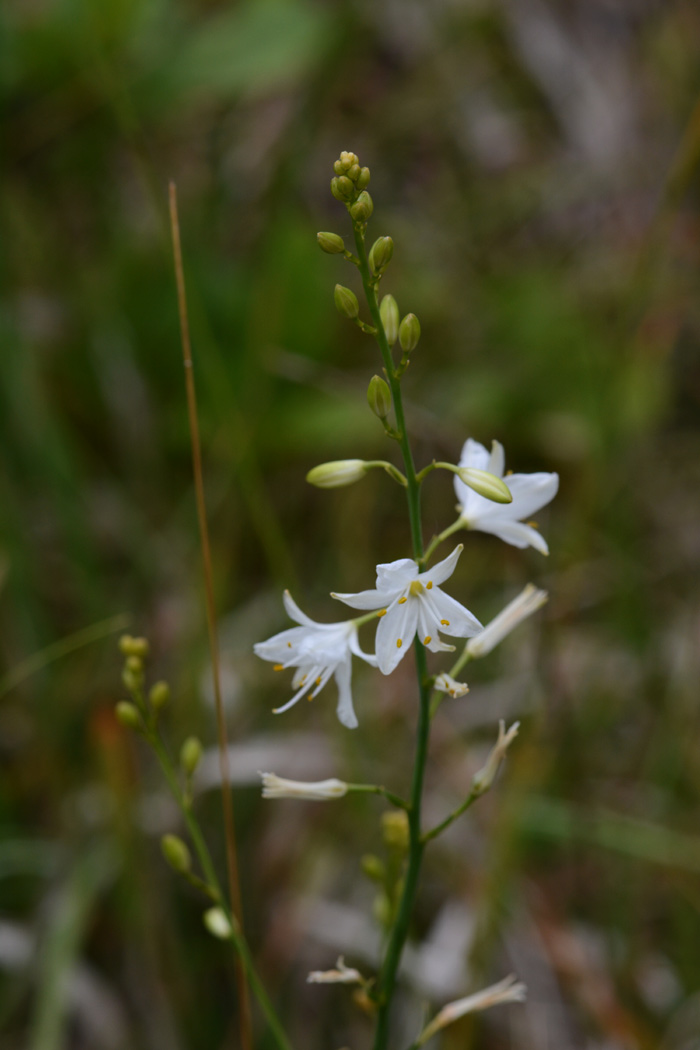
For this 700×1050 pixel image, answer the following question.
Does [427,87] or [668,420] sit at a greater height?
[427,87]

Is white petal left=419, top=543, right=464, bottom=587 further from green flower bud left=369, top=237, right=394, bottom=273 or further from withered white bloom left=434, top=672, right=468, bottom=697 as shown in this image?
green flower bud left=369, top=237, right=394, bottom=273

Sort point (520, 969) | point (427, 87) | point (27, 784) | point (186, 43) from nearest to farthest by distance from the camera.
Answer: point (520, 969)
point (27, 784)
point (186, 43)
point (427, 87)

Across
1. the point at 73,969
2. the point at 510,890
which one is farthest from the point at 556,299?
the point at 73,969

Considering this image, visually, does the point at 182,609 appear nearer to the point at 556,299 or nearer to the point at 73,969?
the point at 73,969

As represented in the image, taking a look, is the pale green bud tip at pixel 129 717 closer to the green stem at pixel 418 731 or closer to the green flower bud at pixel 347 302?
the green stem at pixel 418 731

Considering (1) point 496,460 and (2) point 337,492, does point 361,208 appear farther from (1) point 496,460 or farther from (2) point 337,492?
(2) point 337,492

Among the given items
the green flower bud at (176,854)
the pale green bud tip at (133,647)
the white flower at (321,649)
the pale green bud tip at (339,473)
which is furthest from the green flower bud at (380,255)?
the green flower bud at (176,854)

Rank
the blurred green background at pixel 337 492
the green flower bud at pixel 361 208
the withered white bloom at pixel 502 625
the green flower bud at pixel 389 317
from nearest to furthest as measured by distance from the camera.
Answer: the green flower bud at pixel 361 208 → the green flower bud at pixel 389 317 → the withered white bloom at pixel 502 625 → the blurred green background at pixel 337 492

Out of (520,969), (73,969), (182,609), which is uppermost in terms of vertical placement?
(182,609)

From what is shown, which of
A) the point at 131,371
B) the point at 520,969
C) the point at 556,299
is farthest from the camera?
the point at 556,299
